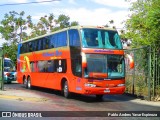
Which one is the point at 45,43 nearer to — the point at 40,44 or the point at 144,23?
the point at 40,44

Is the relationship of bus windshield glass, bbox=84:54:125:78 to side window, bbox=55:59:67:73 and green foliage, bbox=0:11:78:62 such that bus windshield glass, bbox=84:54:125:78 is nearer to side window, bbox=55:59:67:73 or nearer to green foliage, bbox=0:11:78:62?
side window, bbox=55:59:67:73

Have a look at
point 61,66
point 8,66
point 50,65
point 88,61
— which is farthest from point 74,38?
point 8,66

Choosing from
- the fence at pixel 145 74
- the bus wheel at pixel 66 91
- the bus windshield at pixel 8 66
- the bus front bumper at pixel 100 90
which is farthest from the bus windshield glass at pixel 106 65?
the bus windshield at pixel 8 66

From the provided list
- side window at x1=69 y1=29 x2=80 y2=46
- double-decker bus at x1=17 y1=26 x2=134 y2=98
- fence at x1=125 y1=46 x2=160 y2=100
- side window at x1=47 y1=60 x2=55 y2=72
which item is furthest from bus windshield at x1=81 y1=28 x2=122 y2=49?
side window at x1=47 y1=60 x2=55 y2=72

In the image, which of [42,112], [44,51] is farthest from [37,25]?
[42,112]

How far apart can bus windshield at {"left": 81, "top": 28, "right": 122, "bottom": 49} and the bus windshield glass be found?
55 centimetres

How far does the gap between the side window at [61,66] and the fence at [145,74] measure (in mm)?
3873

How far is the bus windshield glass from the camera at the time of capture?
55.8 ft

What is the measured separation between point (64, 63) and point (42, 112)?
667 cm

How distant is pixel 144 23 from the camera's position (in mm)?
21438

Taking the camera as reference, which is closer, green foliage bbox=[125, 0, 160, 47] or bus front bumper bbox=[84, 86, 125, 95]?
bus front bumper bbox=[84, 86, 125, 95]

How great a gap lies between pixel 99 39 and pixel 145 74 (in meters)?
3.25

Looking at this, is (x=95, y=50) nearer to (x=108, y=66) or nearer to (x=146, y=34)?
(x=108, y=66)

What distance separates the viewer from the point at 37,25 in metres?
52.4
